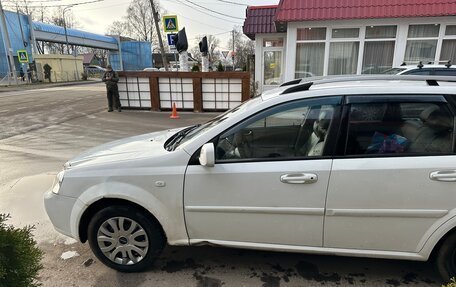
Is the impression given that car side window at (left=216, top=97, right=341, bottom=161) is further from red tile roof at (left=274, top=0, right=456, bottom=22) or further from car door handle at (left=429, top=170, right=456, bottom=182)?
red tile roof at (left=274, top=0, right=456, bottom=22)

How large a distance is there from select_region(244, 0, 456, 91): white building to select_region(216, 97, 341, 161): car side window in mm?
8498

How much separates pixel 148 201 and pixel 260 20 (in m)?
11.4

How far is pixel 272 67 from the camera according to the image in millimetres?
12969

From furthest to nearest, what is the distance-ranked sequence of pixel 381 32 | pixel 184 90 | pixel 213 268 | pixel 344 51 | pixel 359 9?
pixel 184 90
pixel 344 51
pixel 381 32
pixel 359 9
pixel 213 268

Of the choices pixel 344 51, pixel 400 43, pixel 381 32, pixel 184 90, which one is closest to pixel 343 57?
pixel 344 51

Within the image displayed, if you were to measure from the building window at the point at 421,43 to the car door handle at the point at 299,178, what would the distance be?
10.3 meters

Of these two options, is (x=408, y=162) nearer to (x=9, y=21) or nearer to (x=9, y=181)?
(x=9, y=181)

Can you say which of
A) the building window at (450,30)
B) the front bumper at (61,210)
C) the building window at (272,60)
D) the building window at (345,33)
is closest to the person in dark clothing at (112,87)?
the building window at (272,60)

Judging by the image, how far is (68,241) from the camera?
3.37 metres

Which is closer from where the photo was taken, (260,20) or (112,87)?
(112,87)

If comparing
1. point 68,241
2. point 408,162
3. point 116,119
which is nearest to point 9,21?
point 116,119

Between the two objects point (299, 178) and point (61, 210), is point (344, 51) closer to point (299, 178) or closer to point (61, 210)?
point (299, 178)

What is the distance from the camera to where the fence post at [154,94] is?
11891mm

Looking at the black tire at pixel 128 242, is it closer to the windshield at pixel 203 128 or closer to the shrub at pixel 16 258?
the windshield at pixel 203 128
